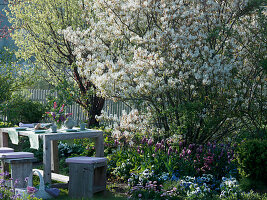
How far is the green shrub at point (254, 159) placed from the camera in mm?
4953

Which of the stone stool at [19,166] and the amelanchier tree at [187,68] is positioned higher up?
the amelanchier tree at [187,68]

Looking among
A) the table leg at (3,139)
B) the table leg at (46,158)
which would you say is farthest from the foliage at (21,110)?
the table leg at (46,158)

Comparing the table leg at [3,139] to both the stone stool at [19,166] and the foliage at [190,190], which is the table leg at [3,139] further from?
the foliage at [190,190]

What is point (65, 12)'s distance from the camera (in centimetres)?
1156

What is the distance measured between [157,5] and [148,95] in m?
1.54

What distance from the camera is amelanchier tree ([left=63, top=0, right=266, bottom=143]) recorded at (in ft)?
20.3

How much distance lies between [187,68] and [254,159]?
1992mm

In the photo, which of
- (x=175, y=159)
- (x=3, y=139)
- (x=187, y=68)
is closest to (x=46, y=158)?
(x=3, y=139)

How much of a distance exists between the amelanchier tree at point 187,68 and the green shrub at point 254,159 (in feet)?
3.83

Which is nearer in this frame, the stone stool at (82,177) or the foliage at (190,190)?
the foliage at (190,190)

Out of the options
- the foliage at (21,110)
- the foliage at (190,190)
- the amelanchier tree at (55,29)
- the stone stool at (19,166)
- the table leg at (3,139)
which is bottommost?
the foliage at (190,190)

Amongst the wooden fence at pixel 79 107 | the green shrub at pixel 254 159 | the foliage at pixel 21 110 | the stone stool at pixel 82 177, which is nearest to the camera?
the green shrub at pixel 254 159

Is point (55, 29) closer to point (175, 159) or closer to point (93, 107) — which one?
point (93, 107)

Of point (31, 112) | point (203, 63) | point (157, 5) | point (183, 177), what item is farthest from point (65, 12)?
point (183, 177)
